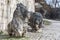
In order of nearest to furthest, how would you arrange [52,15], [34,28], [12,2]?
1. [34,28]
2. [12,2]
3. [52,15]

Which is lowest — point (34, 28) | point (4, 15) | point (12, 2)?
point (34, 28)

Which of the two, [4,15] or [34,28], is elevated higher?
[4,15]

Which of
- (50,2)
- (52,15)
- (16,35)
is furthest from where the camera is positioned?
(50,2)

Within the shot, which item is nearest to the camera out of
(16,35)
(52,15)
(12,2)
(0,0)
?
(16,35)

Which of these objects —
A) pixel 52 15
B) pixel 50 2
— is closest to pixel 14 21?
pixel 52 15

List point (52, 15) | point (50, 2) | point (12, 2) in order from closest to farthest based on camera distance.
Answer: point (12, 2)
point (52, 15)
point (50, 2)

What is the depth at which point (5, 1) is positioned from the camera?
5.72 metres

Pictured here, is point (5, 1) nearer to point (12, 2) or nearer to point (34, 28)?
point (12, 2)

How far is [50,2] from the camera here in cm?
2152

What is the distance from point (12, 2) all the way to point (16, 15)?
6.79ft

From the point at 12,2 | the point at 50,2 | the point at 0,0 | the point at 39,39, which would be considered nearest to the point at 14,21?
the point at 39,39

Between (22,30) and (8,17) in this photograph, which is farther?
(8,17)

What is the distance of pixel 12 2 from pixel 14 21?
217cm

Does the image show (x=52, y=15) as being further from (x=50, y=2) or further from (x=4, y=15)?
(x=4, y=15)
